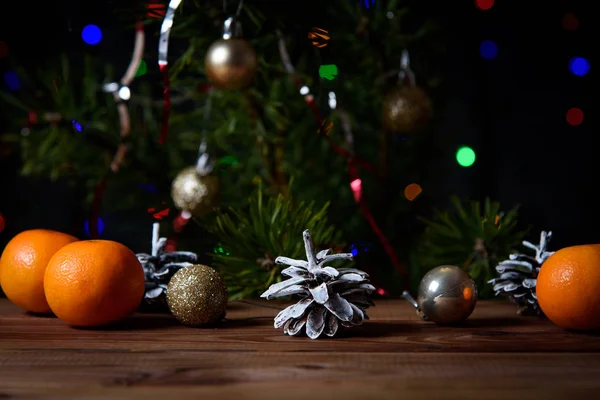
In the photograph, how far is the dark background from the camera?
42.5 inches

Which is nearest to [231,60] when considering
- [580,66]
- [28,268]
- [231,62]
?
[231,62]

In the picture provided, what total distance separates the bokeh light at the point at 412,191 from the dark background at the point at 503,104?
0.05m

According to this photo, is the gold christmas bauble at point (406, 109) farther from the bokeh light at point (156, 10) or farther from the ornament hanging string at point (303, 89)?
the bokeh light at point (156, 10)

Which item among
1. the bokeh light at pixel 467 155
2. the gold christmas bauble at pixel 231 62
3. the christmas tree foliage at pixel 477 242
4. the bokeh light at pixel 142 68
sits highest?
the bokeh light at pixel 142 68

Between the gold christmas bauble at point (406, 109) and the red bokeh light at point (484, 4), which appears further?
the red bokeh light at point (484, 4)

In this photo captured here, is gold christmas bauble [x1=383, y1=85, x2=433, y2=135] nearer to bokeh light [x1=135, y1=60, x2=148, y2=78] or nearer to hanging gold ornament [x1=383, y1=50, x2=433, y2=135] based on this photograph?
hanging gold ornament [x1=383, y1=50, x2=433, y2=135]

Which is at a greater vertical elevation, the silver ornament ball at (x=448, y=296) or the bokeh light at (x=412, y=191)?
the bokeh light at (x=412, y=191)

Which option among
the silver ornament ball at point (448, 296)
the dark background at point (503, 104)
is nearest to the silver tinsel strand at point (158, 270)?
the silver ornament ball at point (448, 296)

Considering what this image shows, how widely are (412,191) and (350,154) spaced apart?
0.18m

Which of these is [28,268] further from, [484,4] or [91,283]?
[484,4]

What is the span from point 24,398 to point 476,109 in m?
0.90

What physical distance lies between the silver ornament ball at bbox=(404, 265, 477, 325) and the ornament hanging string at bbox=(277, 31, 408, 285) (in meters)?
0.26

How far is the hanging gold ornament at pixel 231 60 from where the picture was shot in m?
0.84

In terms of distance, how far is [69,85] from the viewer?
0.99 m
